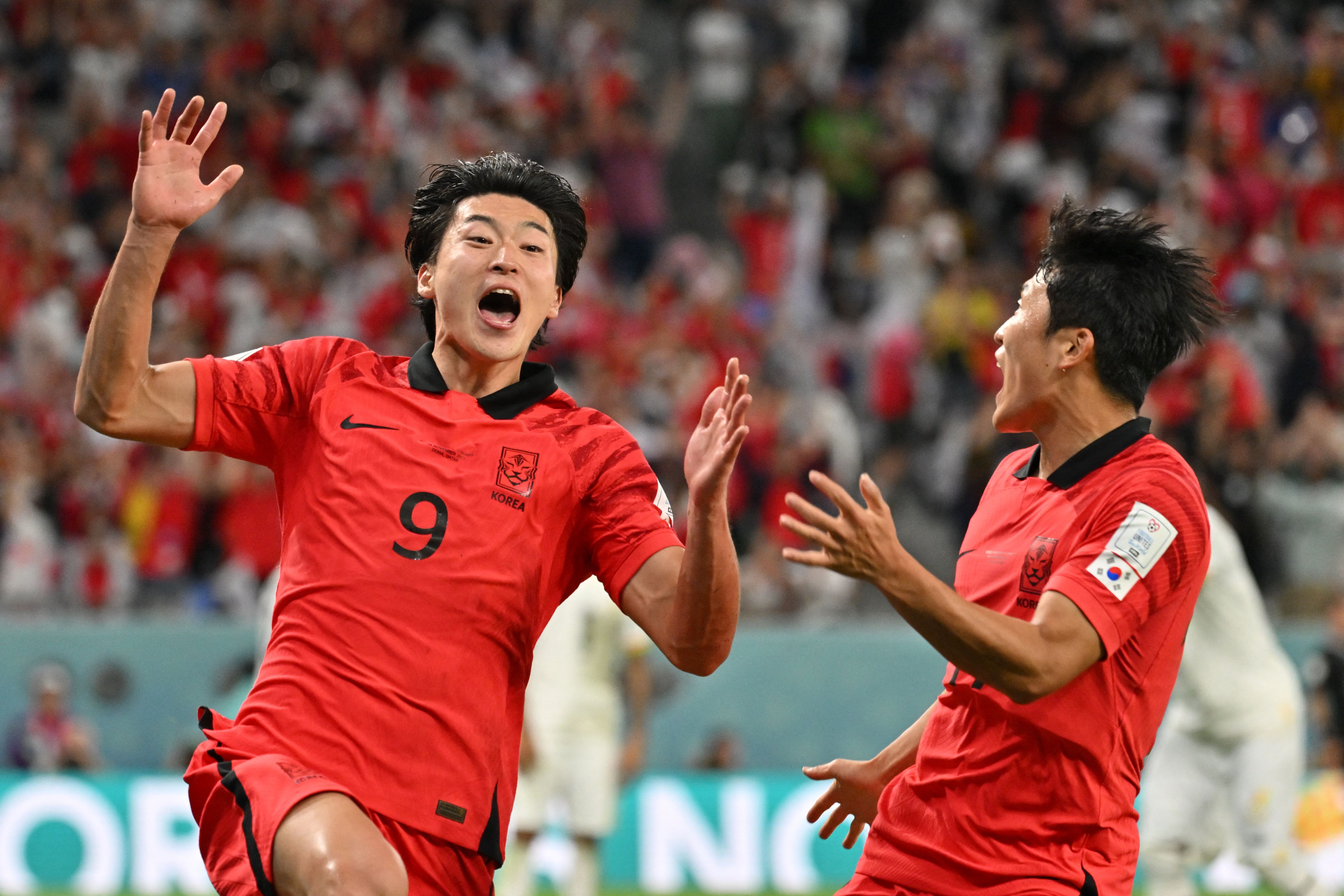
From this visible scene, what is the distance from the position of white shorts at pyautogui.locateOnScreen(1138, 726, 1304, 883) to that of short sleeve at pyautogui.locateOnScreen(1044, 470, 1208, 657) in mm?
4506

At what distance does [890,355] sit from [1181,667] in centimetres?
559

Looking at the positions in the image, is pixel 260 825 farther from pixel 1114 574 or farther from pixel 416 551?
pixel 1114 574

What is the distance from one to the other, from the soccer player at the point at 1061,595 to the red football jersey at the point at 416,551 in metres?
0.68

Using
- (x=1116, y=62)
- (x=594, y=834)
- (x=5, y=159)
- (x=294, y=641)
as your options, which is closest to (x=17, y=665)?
(x=594, y=834)

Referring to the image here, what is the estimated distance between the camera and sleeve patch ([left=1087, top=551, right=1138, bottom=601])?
12.0 ft

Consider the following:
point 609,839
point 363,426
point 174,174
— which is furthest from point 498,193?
point 609,839

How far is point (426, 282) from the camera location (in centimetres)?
450

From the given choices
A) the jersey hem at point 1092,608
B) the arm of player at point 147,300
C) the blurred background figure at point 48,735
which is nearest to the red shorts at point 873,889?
the jersey hem at point 1092,608

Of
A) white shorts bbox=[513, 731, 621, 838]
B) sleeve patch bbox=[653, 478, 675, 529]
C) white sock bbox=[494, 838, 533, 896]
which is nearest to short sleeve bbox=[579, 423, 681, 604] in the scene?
sleeve patch bbox=[653, 478, 675, 529]

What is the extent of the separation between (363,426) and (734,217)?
11.3 m

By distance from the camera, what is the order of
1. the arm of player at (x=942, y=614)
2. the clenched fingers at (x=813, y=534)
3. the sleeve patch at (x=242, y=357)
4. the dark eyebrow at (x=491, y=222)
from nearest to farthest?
1. the clenched fingers at (x=813, y=534)
2. the arm of player at (x=942, y=614)
3. the sleeve patch at (x=242, y=357)
4. the dark eyebrow at (x=491, y=222)

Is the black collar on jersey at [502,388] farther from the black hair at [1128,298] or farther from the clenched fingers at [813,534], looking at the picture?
the black hair at [1128,298]

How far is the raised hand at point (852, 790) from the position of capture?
14.3 feet

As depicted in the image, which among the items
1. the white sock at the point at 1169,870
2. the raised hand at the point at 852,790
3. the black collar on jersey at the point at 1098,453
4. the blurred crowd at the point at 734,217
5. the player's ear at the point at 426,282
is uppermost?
the blurred crowd at the point at 734,217
